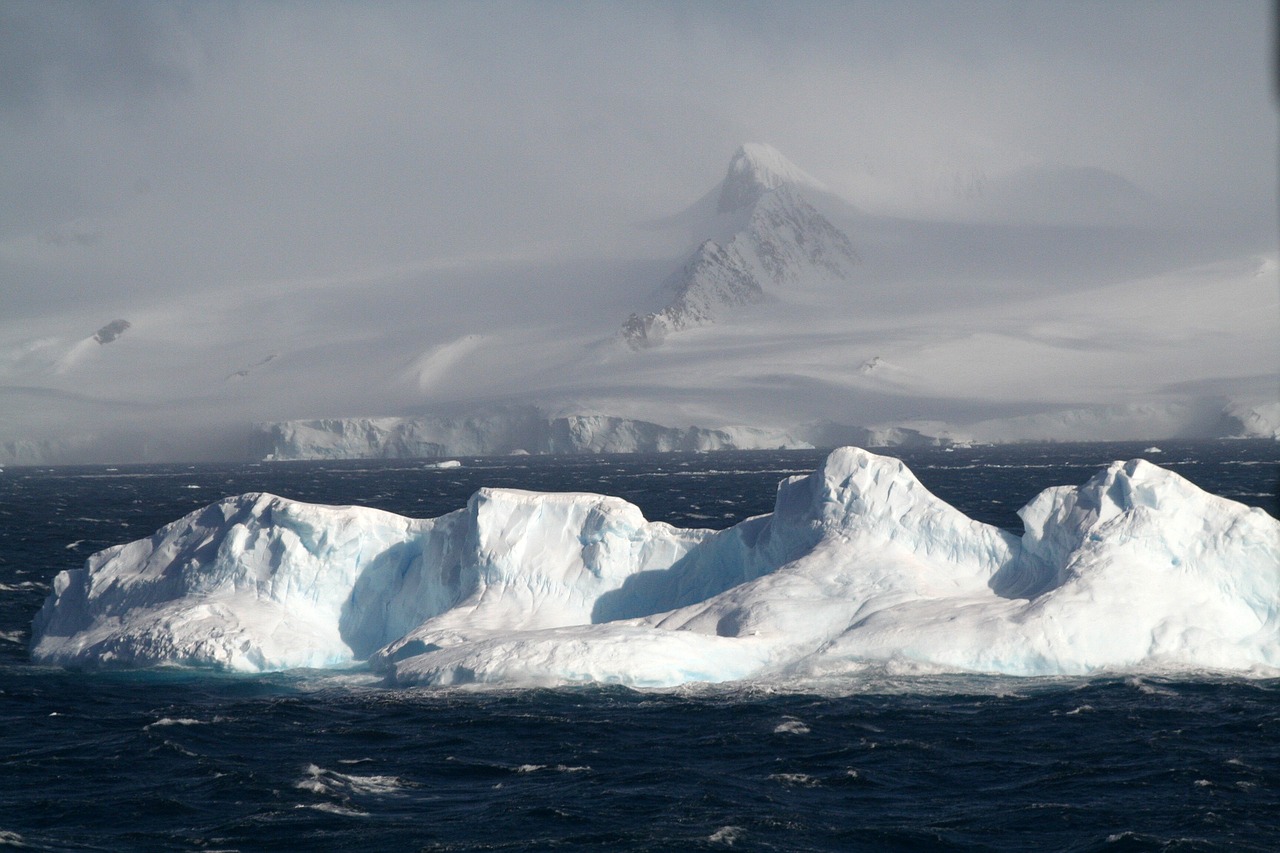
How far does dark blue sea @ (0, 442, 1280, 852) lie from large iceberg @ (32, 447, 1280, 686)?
1054 mm

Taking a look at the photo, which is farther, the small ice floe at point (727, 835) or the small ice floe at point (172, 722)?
the small ice floe at point (172, 722)

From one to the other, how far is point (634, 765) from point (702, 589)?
1215cm

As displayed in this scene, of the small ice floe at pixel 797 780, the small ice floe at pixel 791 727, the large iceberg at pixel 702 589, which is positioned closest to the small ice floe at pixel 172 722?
the large iceberg at pixel 702 589

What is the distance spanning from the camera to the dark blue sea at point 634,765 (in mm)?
20078

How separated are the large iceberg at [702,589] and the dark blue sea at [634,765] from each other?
1.05 meters

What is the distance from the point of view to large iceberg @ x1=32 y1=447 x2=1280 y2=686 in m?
29.3

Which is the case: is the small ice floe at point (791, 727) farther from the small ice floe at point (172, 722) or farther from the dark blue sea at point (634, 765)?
the small ice floe at point (172, 722)

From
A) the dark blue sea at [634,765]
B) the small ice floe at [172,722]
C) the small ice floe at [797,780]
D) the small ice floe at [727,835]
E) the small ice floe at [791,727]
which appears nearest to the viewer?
the small ice floe at [727,835]

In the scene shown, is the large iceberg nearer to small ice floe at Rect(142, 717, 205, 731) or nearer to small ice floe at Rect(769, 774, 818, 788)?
small ice floe at Rect(142, 717, 205, 731)

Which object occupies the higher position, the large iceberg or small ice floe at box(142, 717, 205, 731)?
the large iceberg

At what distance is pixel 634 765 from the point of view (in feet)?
77.7

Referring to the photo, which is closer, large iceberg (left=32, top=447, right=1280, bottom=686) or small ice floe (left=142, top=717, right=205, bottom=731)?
small ice floe (left=142, top=717, right=205, bottom=731)

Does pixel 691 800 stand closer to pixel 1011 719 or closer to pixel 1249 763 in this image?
pixel 1011 719

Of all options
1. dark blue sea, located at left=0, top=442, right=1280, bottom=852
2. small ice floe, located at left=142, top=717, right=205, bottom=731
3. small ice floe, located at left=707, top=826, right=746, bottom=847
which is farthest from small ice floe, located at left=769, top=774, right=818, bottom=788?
small ice floe, located at left=142, top=717, right=205, bottom=731
